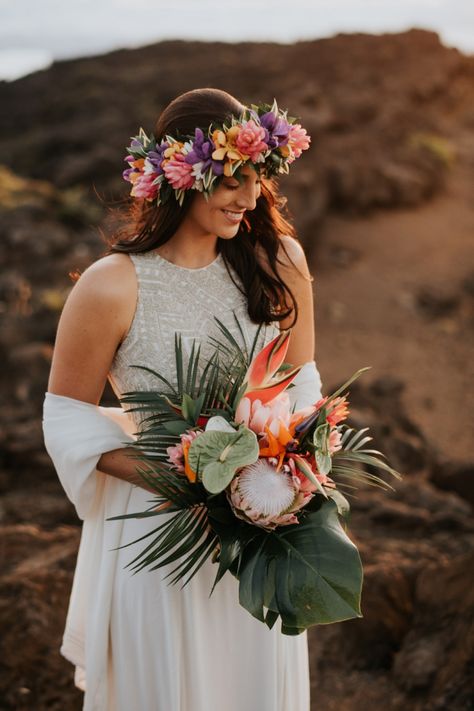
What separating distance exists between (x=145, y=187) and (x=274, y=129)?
44 cm

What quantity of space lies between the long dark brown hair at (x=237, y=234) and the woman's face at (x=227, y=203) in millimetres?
72

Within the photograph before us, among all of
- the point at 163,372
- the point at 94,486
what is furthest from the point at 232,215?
the point at 94,486

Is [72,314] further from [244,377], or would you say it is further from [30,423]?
[30,423]

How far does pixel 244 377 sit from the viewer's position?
234 cm

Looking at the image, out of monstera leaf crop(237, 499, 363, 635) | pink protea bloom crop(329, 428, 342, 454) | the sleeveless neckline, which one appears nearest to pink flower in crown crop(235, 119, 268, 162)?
the sleeveless neckline

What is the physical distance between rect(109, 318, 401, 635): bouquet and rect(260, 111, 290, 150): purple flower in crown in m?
0.64

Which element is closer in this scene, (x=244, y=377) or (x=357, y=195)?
(x=244, y=377)

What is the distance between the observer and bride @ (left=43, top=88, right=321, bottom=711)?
2.54 meters

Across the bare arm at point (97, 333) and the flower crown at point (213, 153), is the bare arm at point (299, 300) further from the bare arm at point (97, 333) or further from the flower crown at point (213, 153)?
the bare arm at point (97, 333)

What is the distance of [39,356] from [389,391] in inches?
130

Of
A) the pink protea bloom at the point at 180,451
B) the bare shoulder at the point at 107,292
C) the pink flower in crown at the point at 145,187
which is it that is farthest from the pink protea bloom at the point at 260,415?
the pink flower in crown at the point at 145,187

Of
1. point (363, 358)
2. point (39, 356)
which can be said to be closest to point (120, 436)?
point (39, 356)

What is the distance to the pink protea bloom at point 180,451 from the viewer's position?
2.16 metres

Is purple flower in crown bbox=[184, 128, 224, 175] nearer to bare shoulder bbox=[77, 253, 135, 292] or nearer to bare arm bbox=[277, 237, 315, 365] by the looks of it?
bare shoulder bbox=[77, 253, 135, 292]
